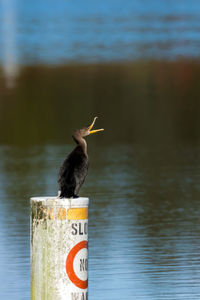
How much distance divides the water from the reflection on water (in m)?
21.0

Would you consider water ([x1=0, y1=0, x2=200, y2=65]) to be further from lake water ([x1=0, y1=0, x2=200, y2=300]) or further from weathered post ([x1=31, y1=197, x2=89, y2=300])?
weathered post ([x1=31, y1=197, x2=89, y2=300])

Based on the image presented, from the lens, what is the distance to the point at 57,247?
26.9 ft

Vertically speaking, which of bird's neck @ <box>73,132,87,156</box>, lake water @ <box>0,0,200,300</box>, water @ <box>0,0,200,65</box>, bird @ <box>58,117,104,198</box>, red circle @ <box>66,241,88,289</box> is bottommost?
red circle @ <box>66,241,88,289</box>

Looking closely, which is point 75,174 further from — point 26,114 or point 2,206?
point 26,114

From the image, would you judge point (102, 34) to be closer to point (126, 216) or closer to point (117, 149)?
point (117, 149)

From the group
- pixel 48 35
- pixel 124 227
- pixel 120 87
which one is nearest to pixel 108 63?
pixel 120 87

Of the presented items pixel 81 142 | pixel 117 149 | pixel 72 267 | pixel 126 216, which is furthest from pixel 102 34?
pixel 72 267

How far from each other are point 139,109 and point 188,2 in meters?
61.8

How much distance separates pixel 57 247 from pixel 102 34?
148 ft

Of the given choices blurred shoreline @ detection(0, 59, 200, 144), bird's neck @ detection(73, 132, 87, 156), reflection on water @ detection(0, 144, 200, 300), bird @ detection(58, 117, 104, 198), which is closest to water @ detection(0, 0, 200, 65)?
blurred shoreline @ detection(0, 59, 200, 144)

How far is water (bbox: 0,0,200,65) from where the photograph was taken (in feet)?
140

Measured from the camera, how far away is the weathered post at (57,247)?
8.20m

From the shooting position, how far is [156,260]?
35.0ft

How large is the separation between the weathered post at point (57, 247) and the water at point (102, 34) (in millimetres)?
31268
